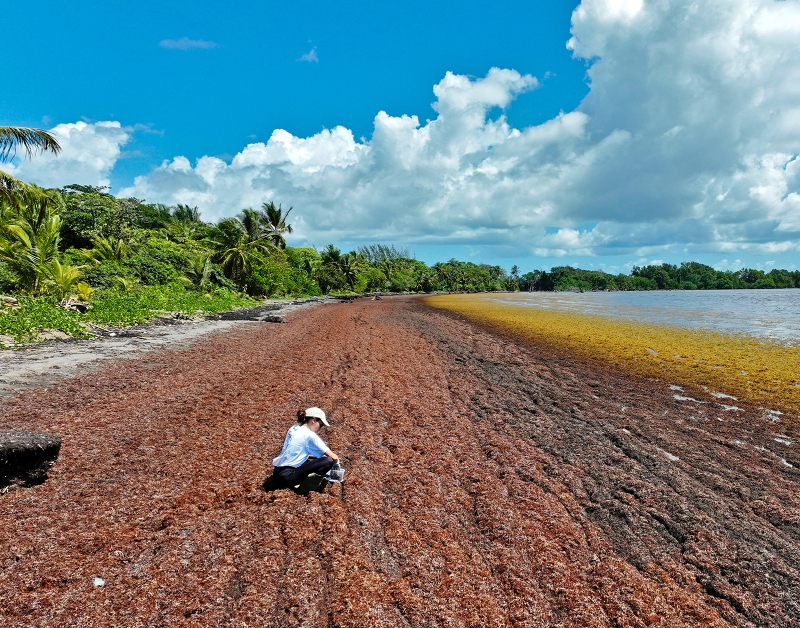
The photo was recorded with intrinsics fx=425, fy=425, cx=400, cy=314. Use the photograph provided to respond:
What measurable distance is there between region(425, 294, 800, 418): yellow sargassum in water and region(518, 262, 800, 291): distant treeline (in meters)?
161

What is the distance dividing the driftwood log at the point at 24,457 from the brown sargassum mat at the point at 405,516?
17 cm

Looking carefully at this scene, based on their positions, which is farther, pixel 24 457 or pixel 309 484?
pixel 309 484

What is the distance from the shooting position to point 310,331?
20.5 metres

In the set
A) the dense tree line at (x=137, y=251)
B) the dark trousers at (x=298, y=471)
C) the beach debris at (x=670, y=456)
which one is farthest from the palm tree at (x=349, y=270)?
the dark trousers at (x=298, y=471)

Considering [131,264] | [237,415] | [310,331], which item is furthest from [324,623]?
[131,264]

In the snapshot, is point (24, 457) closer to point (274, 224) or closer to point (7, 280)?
point (7, 280)

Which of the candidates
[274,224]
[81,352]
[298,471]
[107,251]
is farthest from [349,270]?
[298,471]

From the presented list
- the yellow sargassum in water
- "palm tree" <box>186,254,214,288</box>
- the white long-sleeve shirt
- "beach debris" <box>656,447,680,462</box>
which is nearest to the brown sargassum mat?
"beach debris" <box>656,447,680,462</box>

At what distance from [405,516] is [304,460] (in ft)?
4.35

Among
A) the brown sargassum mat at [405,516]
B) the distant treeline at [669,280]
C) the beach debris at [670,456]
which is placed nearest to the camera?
the brown sargassum mat at [405,516]

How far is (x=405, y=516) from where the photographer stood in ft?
15.6

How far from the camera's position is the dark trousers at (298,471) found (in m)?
4.99

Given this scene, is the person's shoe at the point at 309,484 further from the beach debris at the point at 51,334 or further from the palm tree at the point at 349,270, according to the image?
Result: the palm tree at the point at 349,270

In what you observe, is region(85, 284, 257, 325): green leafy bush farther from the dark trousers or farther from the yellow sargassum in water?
the yellow sargassum in water
